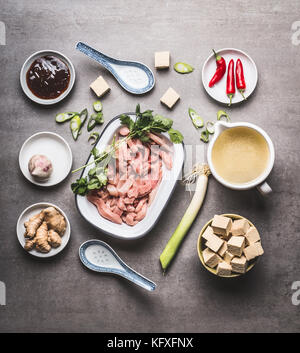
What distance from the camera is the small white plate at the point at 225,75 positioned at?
83.1 inches

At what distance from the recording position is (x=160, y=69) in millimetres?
2180

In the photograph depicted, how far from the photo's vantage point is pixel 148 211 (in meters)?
2.02

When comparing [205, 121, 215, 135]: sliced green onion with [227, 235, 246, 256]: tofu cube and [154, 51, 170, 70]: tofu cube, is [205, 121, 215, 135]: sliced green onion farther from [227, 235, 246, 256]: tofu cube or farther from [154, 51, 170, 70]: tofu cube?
[227, 235, 246, 256]: tofu cube

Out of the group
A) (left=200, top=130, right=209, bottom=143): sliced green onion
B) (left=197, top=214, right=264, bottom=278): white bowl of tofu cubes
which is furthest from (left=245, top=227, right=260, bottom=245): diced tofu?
(left=200, top=130, right=209, bottom=143): sliced green onion

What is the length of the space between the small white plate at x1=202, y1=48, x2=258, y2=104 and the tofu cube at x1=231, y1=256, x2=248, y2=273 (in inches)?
33.6

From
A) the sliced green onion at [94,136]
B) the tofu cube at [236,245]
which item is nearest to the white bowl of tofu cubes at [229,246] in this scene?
the tofu cube at [236,245]

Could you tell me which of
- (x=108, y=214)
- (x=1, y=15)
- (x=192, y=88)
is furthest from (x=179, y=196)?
(x=1, y=15)

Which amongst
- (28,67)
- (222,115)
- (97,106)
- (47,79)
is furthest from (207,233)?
(28,67)

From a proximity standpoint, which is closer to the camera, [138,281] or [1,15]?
[138,281]

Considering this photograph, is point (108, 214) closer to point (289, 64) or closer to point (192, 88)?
point (192, 88)

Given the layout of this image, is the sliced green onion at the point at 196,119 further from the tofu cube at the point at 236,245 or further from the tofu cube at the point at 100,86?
the tofu cube at the point at 236,245

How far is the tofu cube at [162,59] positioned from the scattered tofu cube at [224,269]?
3.69 ft

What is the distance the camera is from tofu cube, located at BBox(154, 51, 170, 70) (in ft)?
7.01
